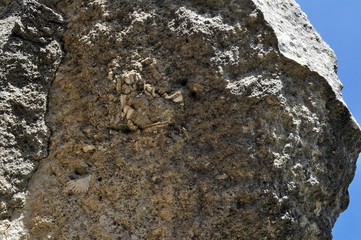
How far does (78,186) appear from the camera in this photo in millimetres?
1519

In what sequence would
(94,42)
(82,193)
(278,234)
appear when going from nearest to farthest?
1. (278,234)
2. (82,193)
3. (94,42)

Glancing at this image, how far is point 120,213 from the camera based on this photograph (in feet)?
4.83

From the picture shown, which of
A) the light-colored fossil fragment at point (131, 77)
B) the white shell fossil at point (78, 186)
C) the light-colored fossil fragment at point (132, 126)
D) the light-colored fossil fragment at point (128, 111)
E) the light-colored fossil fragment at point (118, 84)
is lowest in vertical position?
the white shell fossil at point (78, 186)

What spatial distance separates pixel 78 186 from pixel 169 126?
0.91ft

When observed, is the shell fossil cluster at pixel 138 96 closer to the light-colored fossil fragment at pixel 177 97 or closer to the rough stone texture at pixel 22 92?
the light-colored fossil fragment at pixel 177 97

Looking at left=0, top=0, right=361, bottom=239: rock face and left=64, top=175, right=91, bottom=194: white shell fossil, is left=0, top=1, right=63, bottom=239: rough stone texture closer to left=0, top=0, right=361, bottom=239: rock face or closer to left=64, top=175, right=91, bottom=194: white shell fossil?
left=0, top=0, right=361, bottom=239: rock face

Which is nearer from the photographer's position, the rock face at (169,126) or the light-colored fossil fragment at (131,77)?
the rock face at (169,126)

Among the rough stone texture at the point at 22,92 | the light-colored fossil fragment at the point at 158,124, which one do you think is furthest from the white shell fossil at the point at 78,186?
the light-colored fossil fragment at the point at 158,124

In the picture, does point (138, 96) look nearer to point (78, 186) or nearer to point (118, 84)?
point (118, 84)

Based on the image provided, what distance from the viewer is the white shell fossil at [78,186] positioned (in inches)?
59.7

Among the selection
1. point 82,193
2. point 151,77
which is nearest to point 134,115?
point 151,77

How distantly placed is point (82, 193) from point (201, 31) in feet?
1.67

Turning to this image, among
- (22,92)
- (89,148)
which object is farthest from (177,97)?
(22,92)

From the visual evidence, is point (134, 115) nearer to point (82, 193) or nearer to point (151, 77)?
point (151, 77)
